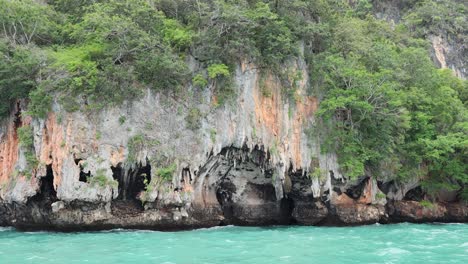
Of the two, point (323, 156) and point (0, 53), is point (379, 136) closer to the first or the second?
point (323, 156)

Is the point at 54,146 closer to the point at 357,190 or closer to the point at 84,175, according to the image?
the point at 84,175

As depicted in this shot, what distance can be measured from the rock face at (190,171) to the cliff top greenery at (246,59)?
735mm

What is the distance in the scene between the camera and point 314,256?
1175cm

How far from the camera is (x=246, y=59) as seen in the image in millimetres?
19844

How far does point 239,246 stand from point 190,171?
5606 millimetres

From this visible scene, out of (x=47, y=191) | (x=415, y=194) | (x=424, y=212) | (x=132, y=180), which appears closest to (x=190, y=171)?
(x=132, y=180)

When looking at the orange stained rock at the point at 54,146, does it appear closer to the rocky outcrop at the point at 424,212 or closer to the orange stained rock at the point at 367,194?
the orange stained rock at the point at 367,194

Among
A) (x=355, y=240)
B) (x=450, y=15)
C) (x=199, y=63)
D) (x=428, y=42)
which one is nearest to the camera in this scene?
(x=355, y=240)

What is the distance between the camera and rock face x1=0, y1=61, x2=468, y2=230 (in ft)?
55.4

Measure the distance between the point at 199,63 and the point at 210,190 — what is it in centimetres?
592

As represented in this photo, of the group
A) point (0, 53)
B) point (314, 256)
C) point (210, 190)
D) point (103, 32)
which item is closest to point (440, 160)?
point (210, 190)

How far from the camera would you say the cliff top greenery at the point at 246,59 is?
17.7m

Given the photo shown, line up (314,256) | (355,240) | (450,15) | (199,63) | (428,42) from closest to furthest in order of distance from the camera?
1. (314,256)
2. (355,240)
3. (199,63)
4. (428,42)
5. (450,15)

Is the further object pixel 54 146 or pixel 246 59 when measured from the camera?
pixel 246 59
